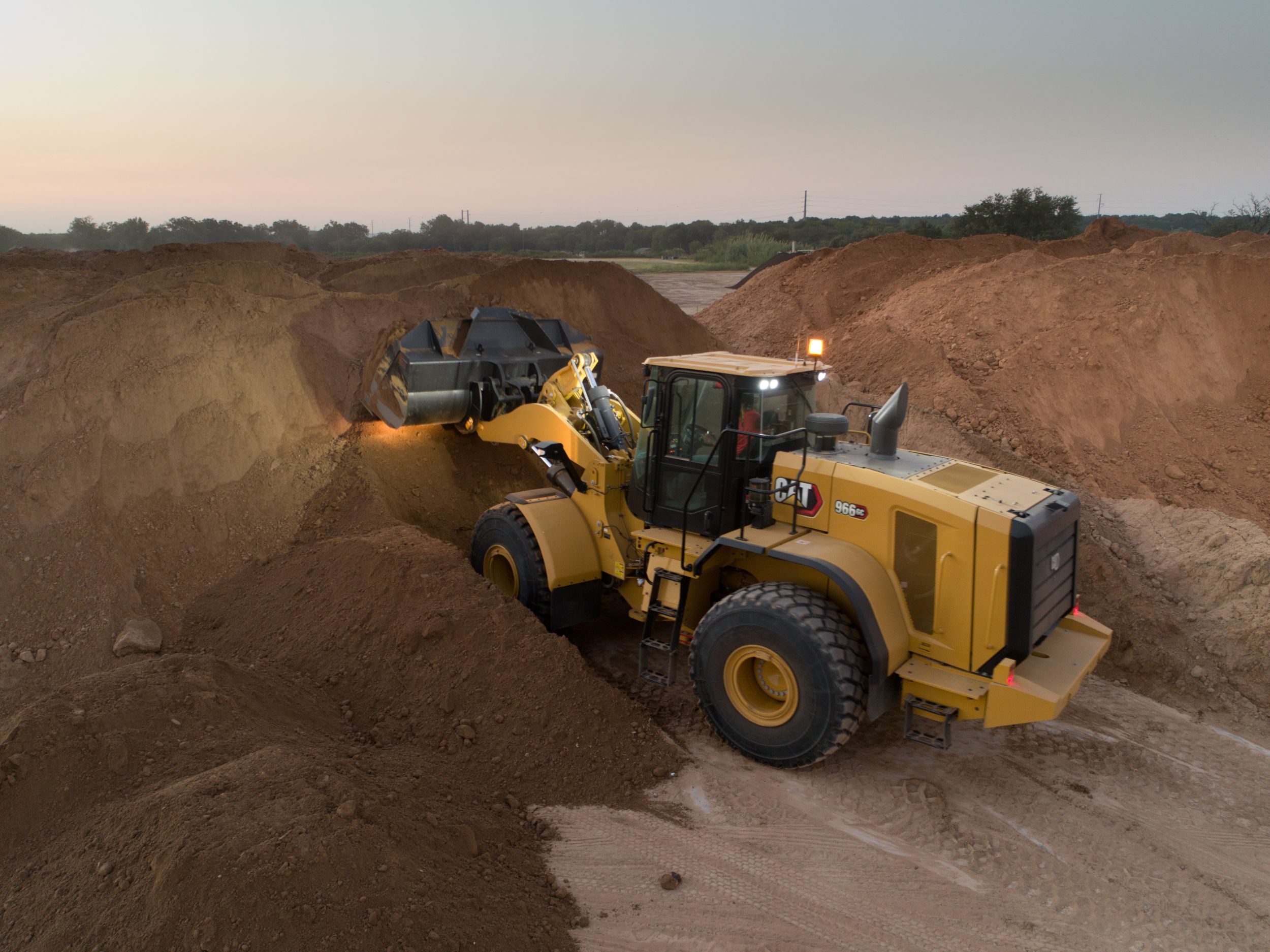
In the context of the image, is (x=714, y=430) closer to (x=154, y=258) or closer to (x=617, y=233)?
(x=154, y=258)

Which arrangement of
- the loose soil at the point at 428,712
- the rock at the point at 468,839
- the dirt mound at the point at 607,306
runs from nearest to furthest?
the loose soil at the point at 428,712 → the rock at the point at 468,839 → the dirt mound at the point at 607,306

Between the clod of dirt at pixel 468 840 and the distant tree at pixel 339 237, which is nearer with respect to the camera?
the clod of dirt at pixel 468 840

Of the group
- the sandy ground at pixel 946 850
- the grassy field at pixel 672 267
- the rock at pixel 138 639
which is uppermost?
the grassy field at pixel 672 267

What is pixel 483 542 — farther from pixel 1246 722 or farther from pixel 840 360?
pixel 840 360

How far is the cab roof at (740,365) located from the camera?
623 cm

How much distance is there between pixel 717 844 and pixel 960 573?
2221 millimetres

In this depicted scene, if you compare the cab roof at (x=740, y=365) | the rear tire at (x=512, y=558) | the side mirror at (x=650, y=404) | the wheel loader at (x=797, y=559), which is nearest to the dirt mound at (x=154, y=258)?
the rear tire at (x=512, y=558)

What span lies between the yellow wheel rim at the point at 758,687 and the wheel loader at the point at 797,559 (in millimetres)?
15

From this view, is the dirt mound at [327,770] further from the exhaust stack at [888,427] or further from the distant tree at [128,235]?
the distant tree at [128,235]

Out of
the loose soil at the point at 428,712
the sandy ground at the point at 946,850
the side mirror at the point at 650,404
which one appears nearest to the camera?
the loose soil at the point at 428,712

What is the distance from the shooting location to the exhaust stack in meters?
6.07

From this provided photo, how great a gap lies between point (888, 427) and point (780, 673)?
6.07 ft

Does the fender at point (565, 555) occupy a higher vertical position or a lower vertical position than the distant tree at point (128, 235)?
lower

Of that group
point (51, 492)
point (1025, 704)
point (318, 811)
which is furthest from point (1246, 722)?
point (51, 492)
